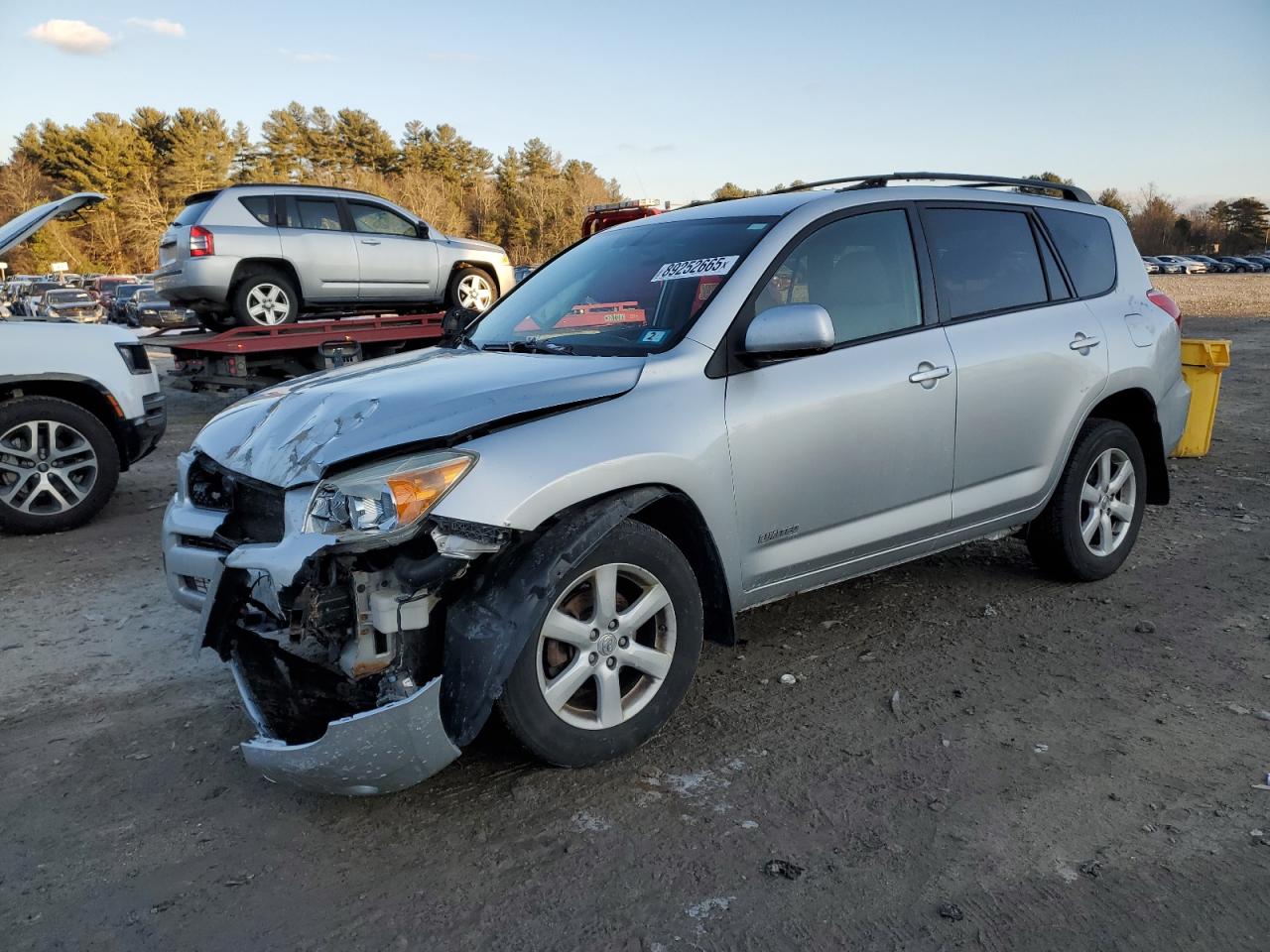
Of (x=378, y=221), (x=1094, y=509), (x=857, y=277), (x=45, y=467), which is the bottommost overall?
(x=1094, y=509)

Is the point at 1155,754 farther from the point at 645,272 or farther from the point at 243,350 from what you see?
the point at 243,350

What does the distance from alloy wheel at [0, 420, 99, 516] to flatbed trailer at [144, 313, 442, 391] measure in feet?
12.0

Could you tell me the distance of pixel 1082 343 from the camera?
176 inches

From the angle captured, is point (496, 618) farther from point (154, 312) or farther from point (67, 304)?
point (67, 304)

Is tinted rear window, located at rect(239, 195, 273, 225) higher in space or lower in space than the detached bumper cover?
higher

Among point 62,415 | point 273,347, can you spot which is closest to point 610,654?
point 62,415

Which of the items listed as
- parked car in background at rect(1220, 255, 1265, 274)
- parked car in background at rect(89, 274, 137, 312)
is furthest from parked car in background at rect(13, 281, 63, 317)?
parked car in background at rect(1220, 255, 1265, 274)

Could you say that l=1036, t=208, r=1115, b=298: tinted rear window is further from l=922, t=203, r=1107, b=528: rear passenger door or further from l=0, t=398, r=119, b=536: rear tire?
l=0, t=398, r=119, b=536: rear tire

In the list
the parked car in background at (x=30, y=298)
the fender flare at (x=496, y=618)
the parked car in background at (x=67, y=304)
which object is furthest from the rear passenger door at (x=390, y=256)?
the parked car in background at (x=67, y=304)

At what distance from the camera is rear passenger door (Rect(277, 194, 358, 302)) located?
36.9 ft

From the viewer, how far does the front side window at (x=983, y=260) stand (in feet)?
13.5

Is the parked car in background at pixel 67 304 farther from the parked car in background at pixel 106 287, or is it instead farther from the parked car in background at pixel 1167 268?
the parked car in background at pixel 1167 268

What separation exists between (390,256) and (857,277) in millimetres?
9372

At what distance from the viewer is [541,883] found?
2.56 metres
